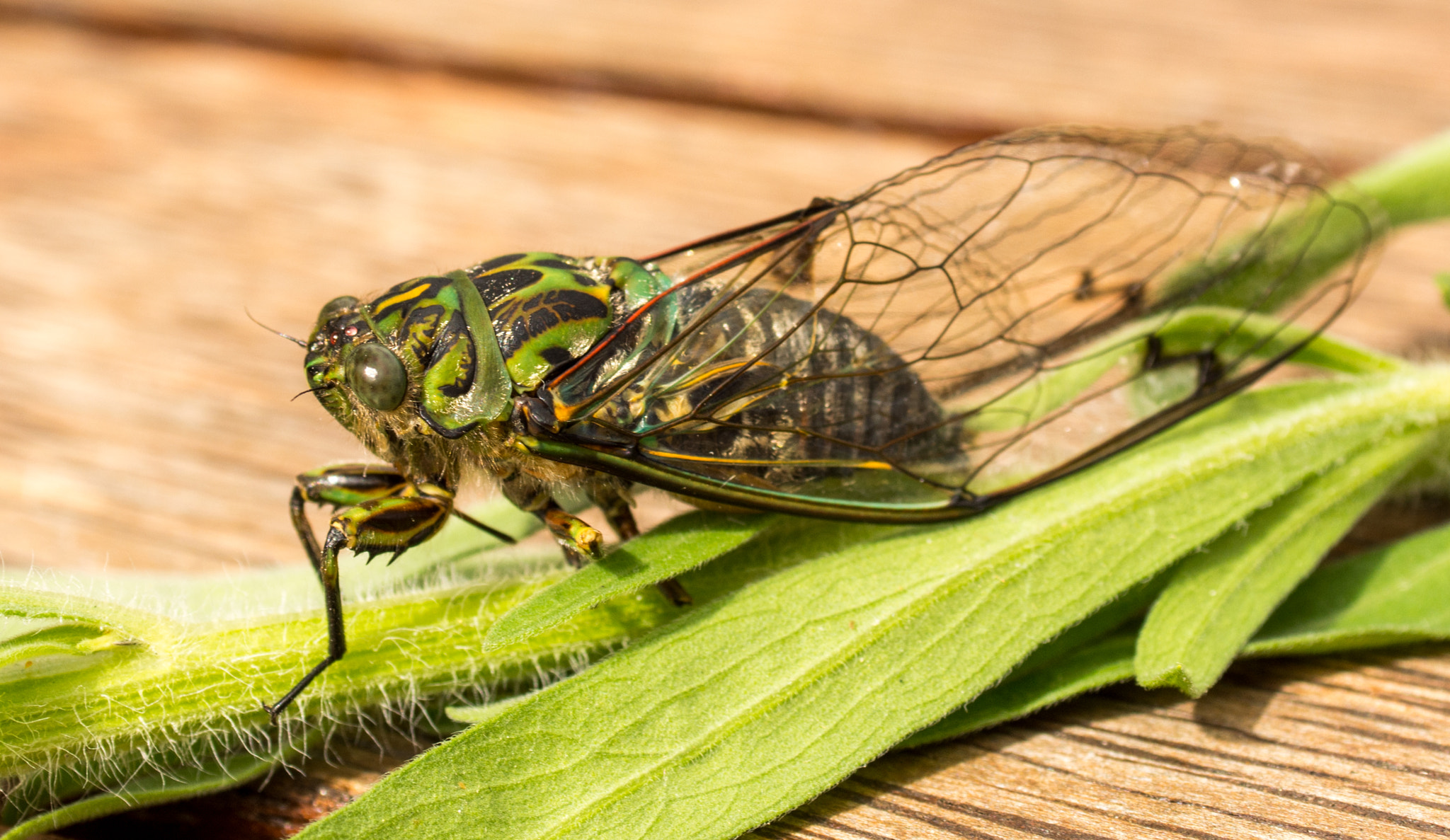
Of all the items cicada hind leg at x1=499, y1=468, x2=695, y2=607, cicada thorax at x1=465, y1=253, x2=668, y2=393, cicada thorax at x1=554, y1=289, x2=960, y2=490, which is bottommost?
cicada hind leg at x1=499, y1=468, x2=695, y2=607

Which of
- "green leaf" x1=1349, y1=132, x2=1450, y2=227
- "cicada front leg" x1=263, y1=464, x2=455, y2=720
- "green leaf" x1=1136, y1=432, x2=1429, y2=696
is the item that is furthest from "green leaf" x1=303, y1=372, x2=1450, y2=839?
"green leaf" x1=1349, y1=132, x2=1450, y2=227

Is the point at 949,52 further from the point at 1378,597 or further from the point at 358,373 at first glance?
the point at 358,373

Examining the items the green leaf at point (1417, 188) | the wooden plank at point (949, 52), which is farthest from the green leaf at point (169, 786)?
the wooden plank at point (949, 52)

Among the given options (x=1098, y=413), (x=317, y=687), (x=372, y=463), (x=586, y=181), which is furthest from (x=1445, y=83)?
(x=317, y=687)

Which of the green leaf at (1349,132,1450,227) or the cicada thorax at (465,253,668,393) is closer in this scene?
the cicada thorax at (465,253,668,393)

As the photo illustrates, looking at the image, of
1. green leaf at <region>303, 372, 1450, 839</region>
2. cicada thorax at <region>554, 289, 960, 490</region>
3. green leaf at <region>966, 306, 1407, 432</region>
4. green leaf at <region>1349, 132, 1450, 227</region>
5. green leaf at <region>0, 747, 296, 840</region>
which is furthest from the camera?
green leaf at <region>1349, 132, 1450, 227</region>

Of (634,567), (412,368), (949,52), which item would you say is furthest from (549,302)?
(949,52)

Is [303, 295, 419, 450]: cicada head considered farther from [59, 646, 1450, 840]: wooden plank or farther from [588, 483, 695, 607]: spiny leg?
[59, 646, 1450, 840]: wooden plank

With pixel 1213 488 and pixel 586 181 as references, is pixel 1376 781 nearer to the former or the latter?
pixel 1213 488
